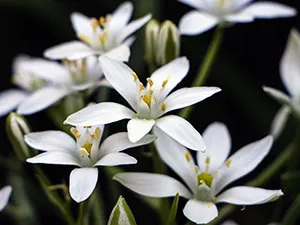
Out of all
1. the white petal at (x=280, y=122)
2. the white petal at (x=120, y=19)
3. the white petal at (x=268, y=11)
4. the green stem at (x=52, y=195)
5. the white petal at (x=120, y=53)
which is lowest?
the white petal at (x=280, y=122)

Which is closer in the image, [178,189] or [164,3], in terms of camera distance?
[178,189]

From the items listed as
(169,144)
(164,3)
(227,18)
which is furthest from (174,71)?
(164,3)

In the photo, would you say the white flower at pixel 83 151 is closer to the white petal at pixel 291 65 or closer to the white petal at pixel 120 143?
the white petal at pixel 120 143

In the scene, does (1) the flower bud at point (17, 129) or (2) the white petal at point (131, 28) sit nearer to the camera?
(1) the flower bud at point (17, 129)

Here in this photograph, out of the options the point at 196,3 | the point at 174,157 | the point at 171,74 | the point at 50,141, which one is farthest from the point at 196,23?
the point at 50,141

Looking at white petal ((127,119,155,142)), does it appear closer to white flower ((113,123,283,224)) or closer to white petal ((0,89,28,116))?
white flower ((113,123,283,224))

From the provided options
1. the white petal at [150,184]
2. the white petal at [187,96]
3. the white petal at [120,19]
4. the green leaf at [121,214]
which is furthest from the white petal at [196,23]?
the green leaf at [121,214]

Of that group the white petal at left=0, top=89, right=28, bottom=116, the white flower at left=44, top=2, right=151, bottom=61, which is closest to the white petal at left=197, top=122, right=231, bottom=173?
the white flower at left=44, top=2, right=151, bottom=61

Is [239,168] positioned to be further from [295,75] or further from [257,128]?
[257,128]
